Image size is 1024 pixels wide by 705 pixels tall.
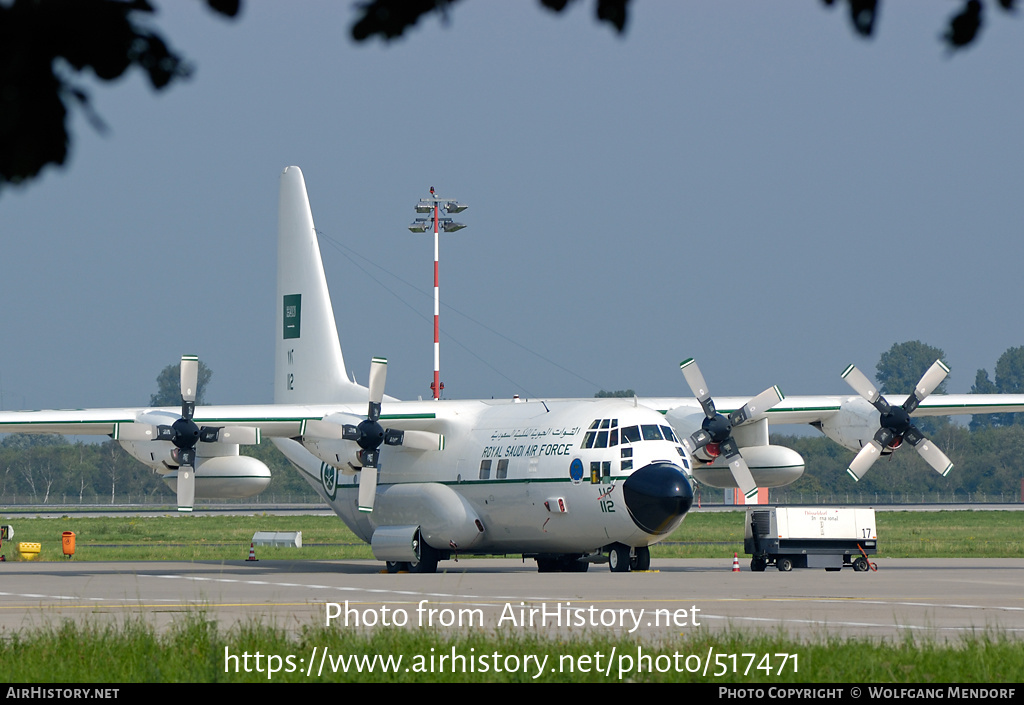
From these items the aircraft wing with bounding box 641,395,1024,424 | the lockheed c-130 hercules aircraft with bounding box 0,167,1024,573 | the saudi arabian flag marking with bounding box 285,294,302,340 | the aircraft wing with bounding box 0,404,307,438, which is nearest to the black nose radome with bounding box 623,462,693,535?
the lockheed c-130 hercules aircraft with bounding box 0,167,1024,573

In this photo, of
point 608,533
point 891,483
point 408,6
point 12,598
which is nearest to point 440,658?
point 408,6

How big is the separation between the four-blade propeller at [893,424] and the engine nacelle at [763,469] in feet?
4.64

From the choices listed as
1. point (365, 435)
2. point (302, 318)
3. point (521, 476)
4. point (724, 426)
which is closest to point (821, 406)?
point (724, 426)

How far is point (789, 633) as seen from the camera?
14.7 meters

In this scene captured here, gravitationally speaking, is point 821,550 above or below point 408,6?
below

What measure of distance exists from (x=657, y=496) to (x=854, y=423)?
28.5ft

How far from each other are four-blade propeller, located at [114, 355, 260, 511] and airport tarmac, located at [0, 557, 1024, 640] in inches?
81.2

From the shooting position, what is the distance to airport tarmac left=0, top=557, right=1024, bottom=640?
16.3 metres

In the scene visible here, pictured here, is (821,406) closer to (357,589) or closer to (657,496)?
(657,496)

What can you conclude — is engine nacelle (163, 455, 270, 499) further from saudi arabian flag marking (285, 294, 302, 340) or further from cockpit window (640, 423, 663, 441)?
cockpit window (640, 423, 663, 441)

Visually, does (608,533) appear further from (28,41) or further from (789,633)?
(28,41)
